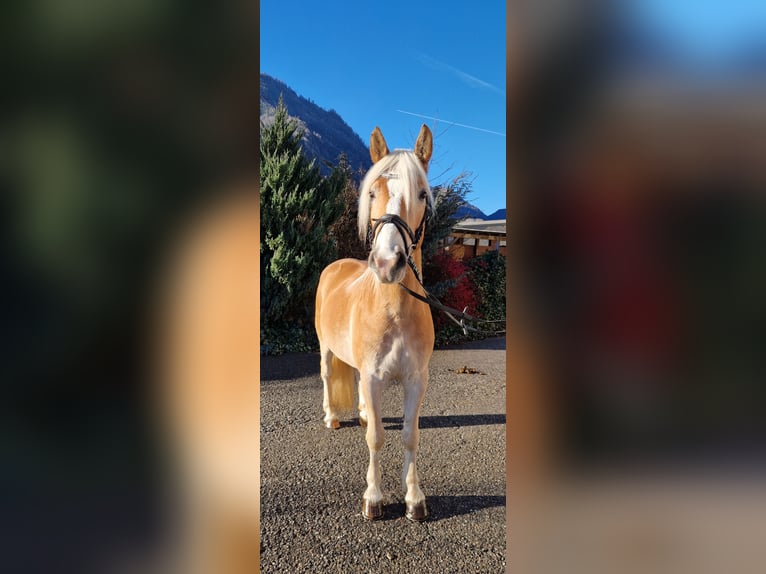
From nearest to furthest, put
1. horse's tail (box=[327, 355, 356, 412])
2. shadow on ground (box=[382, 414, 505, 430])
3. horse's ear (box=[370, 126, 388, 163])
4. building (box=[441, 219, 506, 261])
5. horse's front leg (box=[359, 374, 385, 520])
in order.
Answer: horse's ear (box=[370, 126, 388, 163]) → horse's front leg (box=[359, 374, 385, 520]) → horse's tail (box=[327, 355, 356, 412]) → shadow on ground (box=[382, 414, 505, 430]) → building (box=[441, 219, 506, 261])

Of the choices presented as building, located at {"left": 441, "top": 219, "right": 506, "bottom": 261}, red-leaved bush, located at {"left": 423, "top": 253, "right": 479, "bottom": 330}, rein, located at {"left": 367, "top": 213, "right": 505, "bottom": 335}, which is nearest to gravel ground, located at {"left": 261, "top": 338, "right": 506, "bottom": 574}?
rein, located at {"left": 367, "top": 213, "right": 505, "bottom": 335}

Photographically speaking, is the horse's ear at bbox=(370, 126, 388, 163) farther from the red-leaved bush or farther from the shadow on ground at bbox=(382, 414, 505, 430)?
the red-leaved bush

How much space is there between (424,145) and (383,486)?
8.15ft

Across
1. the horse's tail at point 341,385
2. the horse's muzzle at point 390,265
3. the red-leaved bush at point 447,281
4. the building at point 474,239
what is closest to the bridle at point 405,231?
the horse's muzzle at point 390,265

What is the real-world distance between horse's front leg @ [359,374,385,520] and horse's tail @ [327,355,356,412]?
1195 millimetres

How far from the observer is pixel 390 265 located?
6.25 feet
